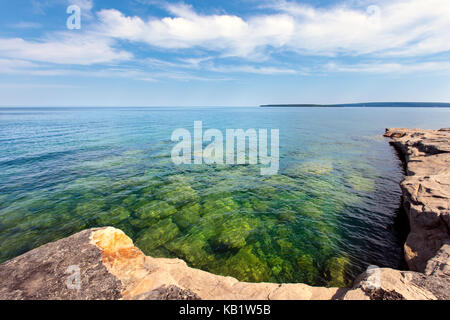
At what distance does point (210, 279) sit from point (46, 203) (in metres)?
11.7

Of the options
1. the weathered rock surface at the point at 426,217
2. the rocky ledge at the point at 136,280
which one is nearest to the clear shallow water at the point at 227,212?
the weathered rock surface at the point at 426,217

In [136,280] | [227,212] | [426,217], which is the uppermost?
[426,217]

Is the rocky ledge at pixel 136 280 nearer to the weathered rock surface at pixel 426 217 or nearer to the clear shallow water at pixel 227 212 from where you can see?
the weathered rock surface at pixel 426 217

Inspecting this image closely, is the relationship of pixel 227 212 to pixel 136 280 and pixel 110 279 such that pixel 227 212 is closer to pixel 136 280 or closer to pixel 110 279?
pixel 136 280

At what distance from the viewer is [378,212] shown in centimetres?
1052

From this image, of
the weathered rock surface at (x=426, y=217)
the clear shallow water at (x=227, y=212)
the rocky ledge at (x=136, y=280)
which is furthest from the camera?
the clear shallow water at (x=227, y=212)

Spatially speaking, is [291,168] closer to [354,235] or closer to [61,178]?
[354,235]

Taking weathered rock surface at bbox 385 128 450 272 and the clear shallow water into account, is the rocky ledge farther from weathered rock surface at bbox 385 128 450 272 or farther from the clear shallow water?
the clear shallow water

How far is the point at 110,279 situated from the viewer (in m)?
4.39

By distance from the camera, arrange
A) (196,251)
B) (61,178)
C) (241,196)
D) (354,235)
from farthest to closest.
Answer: (61,178), (241,196), (354,235), (196,251)

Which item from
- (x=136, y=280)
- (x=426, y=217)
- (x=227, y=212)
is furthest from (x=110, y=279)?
(x=426, y=217)

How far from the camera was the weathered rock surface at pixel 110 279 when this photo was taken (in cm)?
403

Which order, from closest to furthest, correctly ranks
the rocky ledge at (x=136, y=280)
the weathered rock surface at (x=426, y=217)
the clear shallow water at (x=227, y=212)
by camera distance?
the rocky ledge at (x=136, y=280), the weathered rock surface at (x=426, y=217), the clear shallow water at (x=227, y=212)
